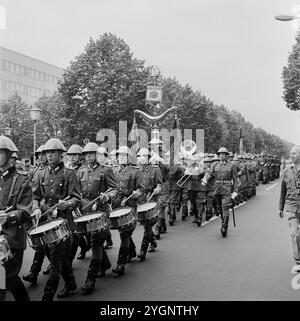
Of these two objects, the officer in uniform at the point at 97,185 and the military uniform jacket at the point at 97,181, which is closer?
the officer in uniform at the point at 97,185

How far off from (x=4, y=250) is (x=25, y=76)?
253ft

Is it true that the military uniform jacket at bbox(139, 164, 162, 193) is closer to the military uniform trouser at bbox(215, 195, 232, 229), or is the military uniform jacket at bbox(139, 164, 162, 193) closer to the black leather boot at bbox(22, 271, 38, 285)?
the military uniform trouser at bbox(215, 195, 232, 229)

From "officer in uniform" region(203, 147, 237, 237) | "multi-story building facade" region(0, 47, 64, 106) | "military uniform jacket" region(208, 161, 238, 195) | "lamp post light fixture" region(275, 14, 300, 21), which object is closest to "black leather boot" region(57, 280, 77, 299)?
"officer in uniform" region(203, 147, 237, 237)

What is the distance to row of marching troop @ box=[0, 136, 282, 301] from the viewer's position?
5.25 metres

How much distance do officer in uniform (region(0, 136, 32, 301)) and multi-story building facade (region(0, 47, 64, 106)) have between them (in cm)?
6406

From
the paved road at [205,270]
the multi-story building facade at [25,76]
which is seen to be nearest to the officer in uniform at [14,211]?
the paved road at [205,270]

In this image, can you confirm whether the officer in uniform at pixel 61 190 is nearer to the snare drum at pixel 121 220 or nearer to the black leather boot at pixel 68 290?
the black leather boot at pixel 68 290

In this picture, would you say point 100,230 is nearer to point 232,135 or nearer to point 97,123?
point 97,123

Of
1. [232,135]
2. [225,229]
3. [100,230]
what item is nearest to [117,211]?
[100,230]

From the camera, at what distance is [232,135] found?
8419 cm

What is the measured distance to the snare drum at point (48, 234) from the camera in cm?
566

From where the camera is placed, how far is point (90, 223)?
259 inches

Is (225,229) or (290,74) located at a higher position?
(290,74)
